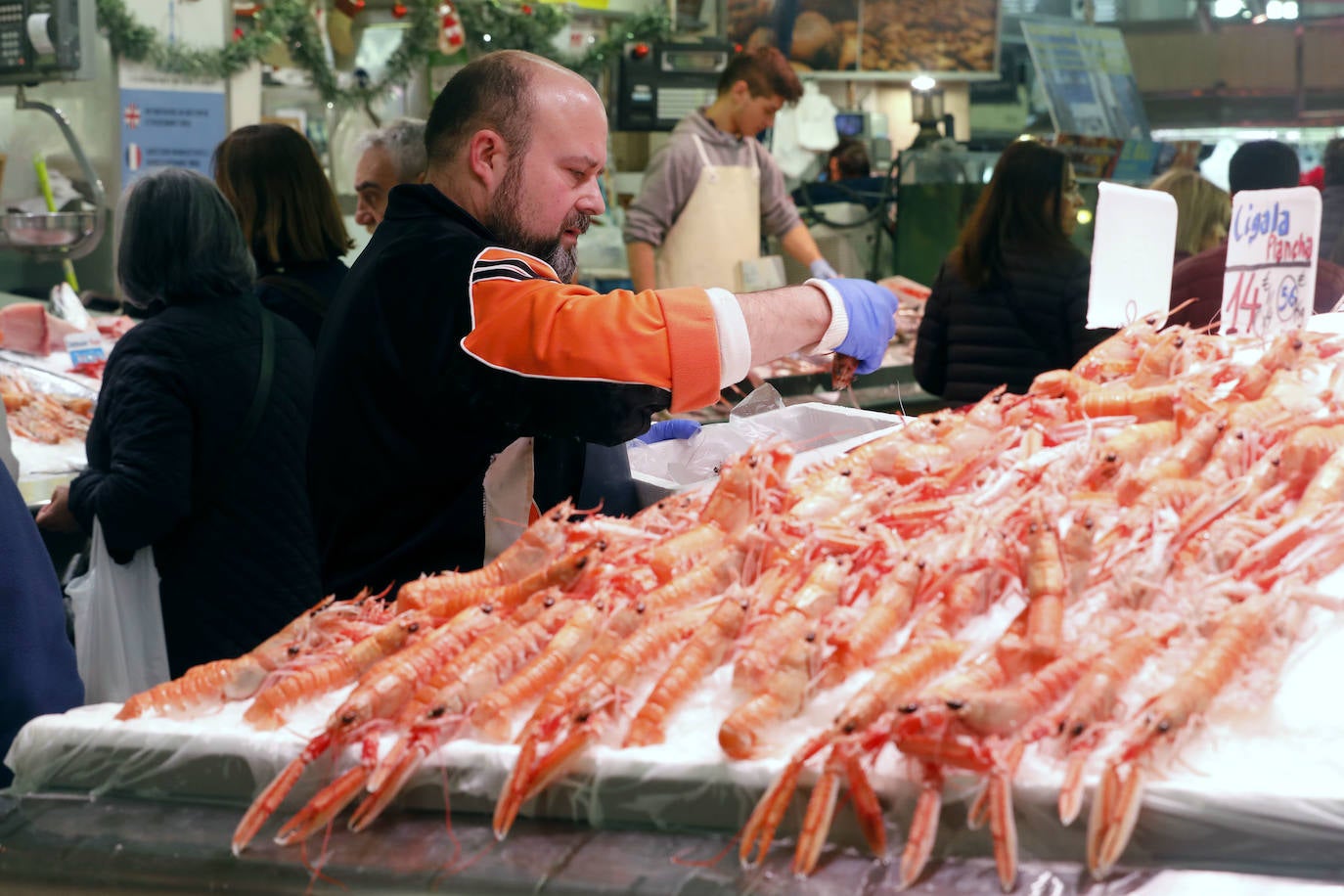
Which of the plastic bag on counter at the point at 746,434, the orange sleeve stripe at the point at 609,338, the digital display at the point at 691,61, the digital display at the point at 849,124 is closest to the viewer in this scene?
the orange sleeve stripe at the point at 609,338

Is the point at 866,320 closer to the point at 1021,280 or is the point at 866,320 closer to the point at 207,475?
the point at 207,475

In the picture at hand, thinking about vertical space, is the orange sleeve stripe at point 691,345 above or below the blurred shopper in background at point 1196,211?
below

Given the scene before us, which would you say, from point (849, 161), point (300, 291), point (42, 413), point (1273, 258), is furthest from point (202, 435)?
point (849, 161)

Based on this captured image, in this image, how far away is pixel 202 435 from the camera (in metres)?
2.97

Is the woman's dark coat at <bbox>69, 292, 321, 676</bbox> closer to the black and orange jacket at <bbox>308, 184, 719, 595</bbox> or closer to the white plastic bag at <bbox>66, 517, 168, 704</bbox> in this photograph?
the white plastic bag at <bbox>66, 517, 168, 704</bbox>

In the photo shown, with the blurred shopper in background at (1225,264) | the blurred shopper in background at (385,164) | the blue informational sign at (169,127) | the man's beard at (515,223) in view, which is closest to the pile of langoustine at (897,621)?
the man's beard at (515,223)

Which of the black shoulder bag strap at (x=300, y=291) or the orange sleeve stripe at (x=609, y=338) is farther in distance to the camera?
the black shoulder bag strap at (x=300, y=291)

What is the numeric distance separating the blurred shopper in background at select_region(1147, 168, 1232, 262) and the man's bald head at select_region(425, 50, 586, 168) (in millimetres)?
3037

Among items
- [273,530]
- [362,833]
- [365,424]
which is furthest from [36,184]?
[362,833]

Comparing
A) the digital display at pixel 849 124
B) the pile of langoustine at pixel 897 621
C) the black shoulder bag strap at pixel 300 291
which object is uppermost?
the digital display at pixel 849 124

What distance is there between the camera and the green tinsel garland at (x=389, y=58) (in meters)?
6.04

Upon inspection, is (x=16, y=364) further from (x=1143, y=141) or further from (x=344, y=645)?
(x=1143, y=141)

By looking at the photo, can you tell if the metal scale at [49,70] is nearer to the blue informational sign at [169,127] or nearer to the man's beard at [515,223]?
the blue informational sign at [169,127]

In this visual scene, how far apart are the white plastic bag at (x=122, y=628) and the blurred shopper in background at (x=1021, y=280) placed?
2507 mm
